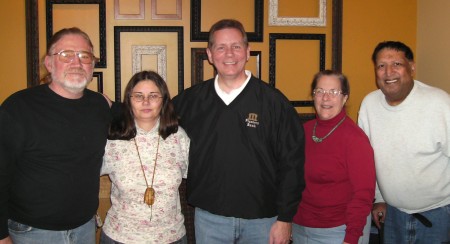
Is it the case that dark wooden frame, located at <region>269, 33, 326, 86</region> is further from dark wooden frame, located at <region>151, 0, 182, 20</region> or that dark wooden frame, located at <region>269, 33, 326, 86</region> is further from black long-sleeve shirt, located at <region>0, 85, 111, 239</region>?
black long-sleeve shirt, located at <region>0, 85, 111, 239</region>

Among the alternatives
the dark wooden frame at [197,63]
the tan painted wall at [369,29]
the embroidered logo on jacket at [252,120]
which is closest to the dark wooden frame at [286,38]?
the tan painted wall at [369,29]

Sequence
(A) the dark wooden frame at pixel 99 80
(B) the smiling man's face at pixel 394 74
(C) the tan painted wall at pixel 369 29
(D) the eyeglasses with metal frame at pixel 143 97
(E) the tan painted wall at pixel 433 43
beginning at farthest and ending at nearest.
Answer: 1. (C) the tan painted wall at pixel 369 29
2. (A) the dark wooden frame at pixel 99 80
3. (E) the tan painted wall at pixel 433 43
4. (B) the smiling man's face at pixel 394 74
5. (D) the eyeglasses with metal frame at pixel 143 97

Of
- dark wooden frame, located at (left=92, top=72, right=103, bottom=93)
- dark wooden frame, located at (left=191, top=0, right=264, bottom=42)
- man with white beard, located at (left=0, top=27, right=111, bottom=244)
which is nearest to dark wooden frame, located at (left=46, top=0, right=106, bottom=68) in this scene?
dark wooden frame, located at (left=92, top=72, right=103, bottom=93)

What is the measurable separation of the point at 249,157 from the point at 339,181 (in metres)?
0.43

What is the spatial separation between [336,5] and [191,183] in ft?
5.79

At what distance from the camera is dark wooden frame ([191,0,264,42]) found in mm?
2693

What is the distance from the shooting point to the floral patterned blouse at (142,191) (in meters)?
1.71

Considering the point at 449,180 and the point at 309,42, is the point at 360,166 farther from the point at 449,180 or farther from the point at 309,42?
the point at 309,42

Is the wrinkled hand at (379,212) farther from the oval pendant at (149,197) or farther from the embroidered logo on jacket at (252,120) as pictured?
the oval pendant at (149,197)

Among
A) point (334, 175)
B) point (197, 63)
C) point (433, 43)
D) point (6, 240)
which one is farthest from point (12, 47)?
point (433, 43)

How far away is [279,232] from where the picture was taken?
5.93ft

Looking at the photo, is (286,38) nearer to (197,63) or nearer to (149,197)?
(197,63)

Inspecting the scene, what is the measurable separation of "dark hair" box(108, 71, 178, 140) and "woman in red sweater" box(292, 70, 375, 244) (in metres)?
0.68

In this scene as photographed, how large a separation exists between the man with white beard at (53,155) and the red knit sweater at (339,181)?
990 millimetres
